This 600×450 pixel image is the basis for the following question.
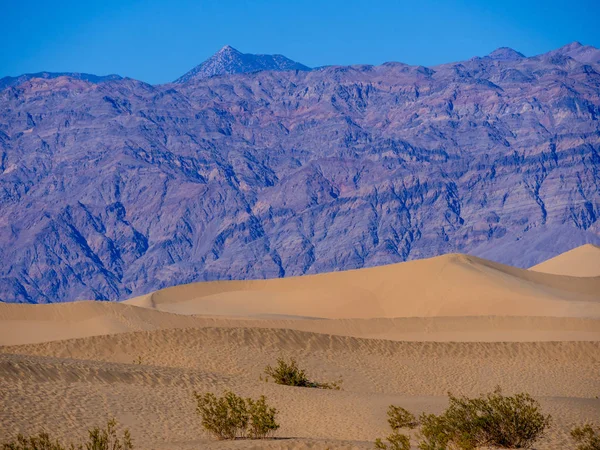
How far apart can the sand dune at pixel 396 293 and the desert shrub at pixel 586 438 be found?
34.4m

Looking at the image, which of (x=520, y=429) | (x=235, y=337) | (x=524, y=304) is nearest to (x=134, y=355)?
(x=235, y=337)

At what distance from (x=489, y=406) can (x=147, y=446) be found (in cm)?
645

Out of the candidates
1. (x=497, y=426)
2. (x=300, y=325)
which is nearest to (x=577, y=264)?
(x=300, y=325)

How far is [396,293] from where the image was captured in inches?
2393

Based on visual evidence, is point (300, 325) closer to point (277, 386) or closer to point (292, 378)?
point (292, 378)

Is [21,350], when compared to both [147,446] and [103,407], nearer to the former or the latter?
[103,407]

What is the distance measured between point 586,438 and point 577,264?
66.6m

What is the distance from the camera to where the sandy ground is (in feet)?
62.8

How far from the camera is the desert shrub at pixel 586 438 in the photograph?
1634cm

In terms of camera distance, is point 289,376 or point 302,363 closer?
point 289,376

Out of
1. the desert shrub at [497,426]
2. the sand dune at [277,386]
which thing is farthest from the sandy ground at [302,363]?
the desert shrub at [497,426]

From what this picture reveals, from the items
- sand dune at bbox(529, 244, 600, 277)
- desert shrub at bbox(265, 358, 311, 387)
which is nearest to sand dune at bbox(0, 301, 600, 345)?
desert shrub at bbox(265, 358, 311, 387)

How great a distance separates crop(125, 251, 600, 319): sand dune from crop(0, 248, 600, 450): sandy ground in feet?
0.85

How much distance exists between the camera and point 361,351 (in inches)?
1203
